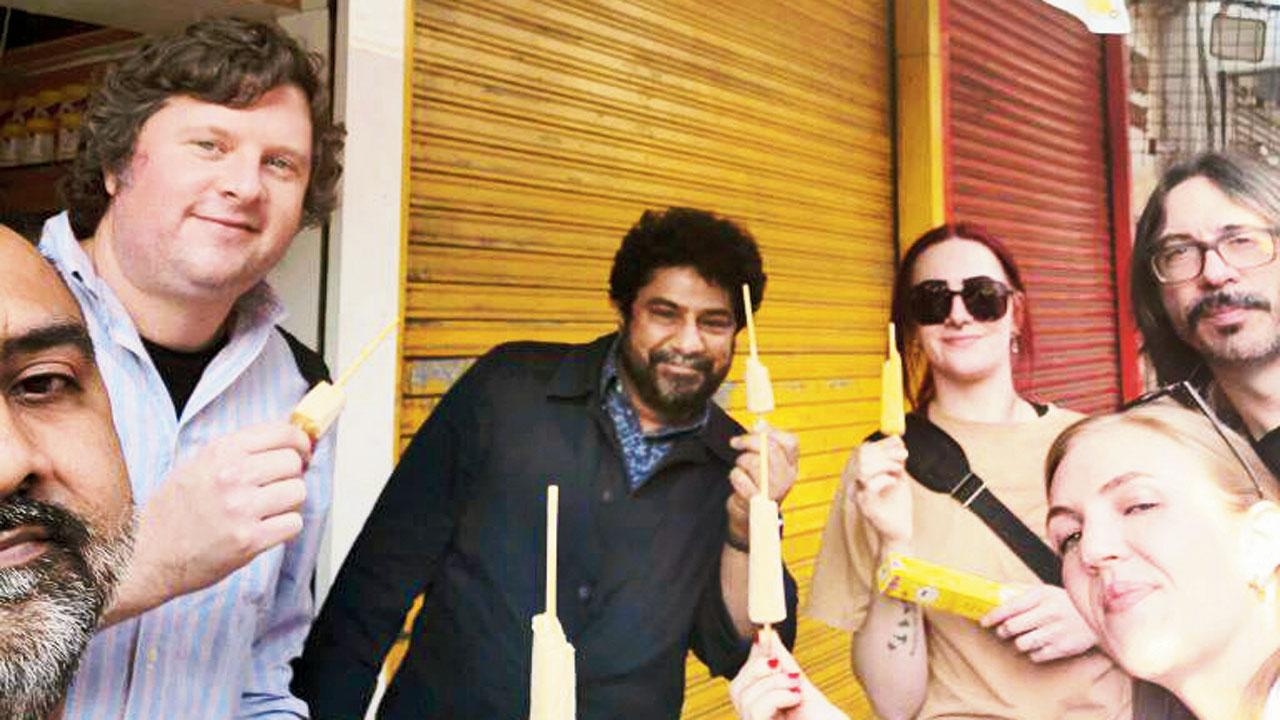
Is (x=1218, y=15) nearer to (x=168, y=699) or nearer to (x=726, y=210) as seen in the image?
(x=726, y=210)

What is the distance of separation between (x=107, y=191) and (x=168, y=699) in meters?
0.79

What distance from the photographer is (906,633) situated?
2.21m

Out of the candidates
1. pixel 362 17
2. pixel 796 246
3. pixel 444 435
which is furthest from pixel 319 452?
pixel 796 246

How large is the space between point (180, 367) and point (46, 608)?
0.42 meters

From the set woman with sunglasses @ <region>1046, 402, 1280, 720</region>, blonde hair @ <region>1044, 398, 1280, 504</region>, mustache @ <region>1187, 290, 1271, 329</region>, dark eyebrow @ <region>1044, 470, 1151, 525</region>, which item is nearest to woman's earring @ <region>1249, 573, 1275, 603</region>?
woman with sunglasses @ <region>1046, 402, 1280, 720</region>

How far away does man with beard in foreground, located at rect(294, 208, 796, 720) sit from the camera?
198cm

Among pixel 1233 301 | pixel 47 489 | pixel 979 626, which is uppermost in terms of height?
pixel 1233 301

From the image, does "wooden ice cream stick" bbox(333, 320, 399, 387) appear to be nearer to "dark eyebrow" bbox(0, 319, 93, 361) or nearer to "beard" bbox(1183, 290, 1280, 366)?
"dark eyebrow" bbox(0, 319, 93, 361)

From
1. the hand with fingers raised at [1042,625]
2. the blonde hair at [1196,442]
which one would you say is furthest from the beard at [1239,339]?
the hand with fingers raised at [1042,625]

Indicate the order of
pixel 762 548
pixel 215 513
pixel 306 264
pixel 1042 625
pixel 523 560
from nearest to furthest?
pixel 215 513, pixel 306 264, pixel 762 548, pixel 523 560, pixel 1042 625

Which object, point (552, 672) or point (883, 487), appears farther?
point (883, 487)

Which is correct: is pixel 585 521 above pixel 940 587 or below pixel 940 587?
above

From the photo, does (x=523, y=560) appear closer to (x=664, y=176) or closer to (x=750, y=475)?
(x=750, y=475)

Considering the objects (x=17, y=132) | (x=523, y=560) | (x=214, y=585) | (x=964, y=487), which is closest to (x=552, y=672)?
(x=523, y=560)
